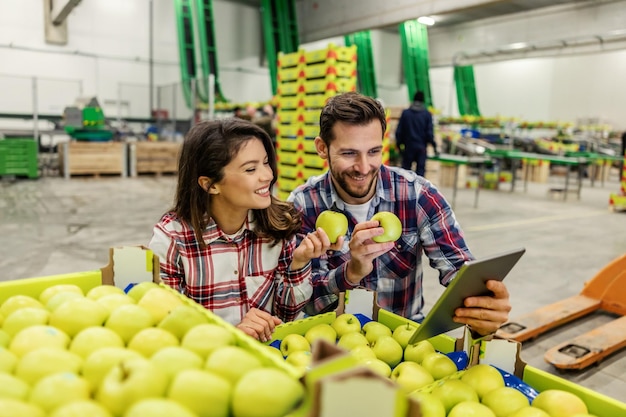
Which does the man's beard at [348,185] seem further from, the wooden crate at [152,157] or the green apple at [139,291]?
the wooden crate at [152,157]

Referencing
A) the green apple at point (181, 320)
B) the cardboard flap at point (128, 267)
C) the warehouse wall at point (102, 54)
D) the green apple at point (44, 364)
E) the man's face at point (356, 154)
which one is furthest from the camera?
Result: the warehouse wall at point (102, 54)

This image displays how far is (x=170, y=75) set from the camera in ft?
53.1

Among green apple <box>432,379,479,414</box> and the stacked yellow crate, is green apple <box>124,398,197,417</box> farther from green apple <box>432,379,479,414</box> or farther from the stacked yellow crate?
the stacked yellow crate

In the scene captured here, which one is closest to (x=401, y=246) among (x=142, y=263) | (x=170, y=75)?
(x=142, y=263)

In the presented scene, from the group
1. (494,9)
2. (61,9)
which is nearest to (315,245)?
(61,9)

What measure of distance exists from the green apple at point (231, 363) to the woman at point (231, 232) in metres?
0.82

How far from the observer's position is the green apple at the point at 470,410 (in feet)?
3.72

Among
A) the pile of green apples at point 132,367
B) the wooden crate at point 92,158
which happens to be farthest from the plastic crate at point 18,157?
the pile of green apples at point 132,367

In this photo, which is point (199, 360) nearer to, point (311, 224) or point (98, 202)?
point (311, 224)

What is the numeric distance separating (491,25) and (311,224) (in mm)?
19750

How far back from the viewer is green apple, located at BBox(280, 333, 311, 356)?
1529 mm

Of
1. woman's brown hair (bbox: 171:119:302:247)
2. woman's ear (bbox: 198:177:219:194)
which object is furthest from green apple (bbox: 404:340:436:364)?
woman's ear (bbox: 198:177:219:194)

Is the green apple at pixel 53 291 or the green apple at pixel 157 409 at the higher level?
the green apple at pixel 157 409

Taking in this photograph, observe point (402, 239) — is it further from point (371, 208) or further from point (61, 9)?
point (61, 9)
